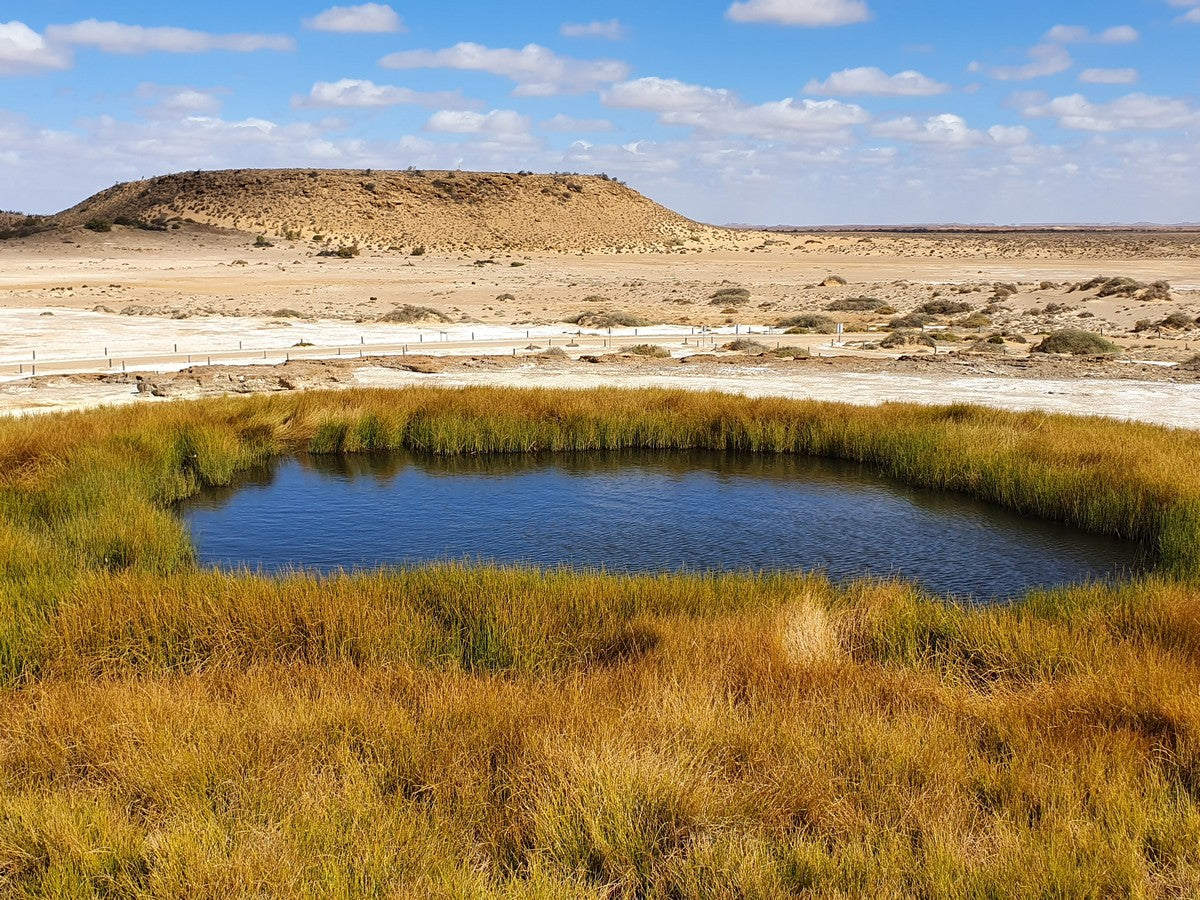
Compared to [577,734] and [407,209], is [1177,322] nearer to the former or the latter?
[577,734]

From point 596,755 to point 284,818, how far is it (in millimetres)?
1392

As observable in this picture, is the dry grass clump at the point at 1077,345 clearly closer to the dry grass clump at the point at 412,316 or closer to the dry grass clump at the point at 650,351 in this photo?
the dry grass clump at the point at 650,351

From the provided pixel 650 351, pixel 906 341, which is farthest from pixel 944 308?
pixel 650 351

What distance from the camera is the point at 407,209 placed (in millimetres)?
92250

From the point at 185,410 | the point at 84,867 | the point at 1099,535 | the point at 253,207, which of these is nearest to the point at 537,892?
the point at 84,867

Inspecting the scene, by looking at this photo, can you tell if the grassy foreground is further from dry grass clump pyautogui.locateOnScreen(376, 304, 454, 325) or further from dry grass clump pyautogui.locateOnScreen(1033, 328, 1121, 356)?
dry grass clump pyautogui.locateOnScreen(376, 304, 454, 325)

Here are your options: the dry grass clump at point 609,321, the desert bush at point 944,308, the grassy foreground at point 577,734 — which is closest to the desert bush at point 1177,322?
the desert bush at point 944,308

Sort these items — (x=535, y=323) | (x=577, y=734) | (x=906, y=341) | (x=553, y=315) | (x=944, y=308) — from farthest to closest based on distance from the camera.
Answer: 1. (x=944, y=308)
2. (x=553, y=315)
3. (x=535, y=323)
4. (x=906, y=341)
5. (x=577, y=734)

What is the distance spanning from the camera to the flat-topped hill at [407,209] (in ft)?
276

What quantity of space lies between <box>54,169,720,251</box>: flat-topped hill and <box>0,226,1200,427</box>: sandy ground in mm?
15594

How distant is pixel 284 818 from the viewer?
459 centimetres

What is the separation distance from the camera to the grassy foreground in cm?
443

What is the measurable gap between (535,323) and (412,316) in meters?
3.88

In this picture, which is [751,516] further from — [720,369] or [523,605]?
[720,369]
